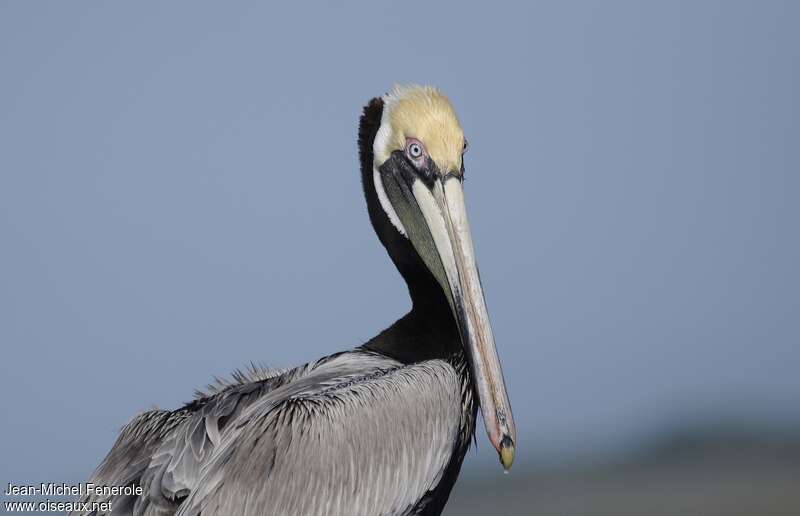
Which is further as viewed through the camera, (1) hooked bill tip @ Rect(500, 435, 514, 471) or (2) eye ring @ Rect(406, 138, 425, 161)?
(2) eye ring @ Rect(406, 138, 425, 161)

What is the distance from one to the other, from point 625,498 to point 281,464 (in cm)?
1377

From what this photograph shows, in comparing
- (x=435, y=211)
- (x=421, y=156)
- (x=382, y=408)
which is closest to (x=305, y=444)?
(x=382, y=408)

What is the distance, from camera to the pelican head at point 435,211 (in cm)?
475

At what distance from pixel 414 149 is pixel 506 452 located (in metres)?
1.45

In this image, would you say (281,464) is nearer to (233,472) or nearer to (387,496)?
(233,472)

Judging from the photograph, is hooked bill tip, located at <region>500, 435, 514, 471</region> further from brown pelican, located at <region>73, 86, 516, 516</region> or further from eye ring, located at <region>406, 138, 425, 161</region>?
eye ring, located at <region>406, 138, 425, 161</region>

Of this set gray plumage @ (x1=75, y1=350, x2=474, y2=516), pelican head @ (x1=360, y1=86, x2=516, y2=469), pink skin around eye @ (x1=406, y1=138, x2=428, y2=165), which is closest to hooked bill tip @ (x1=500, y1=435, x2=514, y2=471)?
pelican head @ (x1=360, y1=86, x2=516, y2=469)

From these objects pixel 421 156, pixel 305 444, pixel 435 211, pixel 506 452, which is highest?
pixel 421 156

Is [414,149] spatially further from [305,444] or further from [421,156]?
[305,444]

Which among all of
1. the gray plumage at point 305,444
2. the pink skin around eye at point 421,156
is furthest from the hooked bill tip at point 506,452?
the pink skin around eye at point 421,156

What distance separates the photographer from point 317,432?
462cm

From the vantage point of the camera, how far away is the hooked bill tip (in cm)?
460

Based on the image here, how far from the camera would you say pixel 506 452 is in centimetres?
461

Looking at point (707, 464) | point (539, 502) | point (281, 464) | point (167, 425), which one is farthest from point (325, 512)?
point (707, 464)
